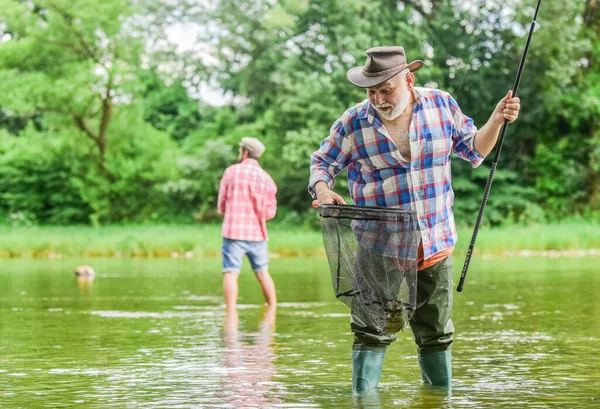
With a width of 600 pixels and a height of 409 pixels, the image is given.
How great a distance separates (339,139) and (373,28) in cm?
3315

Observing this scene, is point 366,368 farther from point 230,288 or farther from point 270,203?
point 270,203

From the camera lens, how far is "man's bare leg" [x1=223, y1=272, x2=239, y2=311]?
1138cm

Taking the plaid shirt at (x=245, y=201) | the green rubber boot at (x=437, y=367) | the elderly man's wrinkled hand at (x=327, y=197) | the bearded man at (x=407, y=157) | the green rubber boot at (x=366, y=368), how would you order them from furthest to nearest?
the plaid shirt at (x=245, y=201)
the green rubber boot at (x=437, y=367)
the green rubber boot at (x=366, y=368)
the elderly man's wrinkled hand at (x=327, y=197)
the bearded man at (x=407, y=157)

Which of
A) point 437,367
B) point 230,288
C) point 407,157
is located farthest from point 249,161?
point 407,157

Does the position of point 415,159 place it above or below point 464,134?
below

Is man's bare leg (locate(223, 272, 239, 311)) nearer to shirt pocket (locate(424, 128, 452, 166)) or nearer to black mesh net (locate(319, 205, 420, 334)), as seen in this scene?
black mesh net (locate(319, 205, 420, 334))

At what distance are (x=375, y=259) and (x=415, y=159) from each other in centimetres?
56

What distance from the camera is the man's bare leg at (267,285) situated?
11.6 meters

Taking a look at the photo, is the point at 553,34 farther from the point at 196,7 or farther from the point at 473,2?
the point at 196,7

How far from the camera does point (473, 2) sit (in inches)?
1490

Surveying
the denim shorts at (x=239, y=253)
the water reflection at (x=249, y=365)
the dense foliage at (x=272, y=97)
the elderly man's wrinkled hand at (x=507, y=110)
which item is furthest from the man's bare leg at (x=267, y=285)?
the dense foliage at (x=272, y=97)

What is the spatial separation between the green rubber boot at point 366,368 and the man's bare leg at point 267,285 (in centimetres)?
559

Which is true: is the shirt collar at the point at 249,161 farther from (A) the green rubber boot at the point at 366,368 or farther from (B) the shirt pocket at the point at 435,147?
(B) the shirt pocket at the point at 435,147

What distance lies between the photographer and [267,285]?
11805 mm
